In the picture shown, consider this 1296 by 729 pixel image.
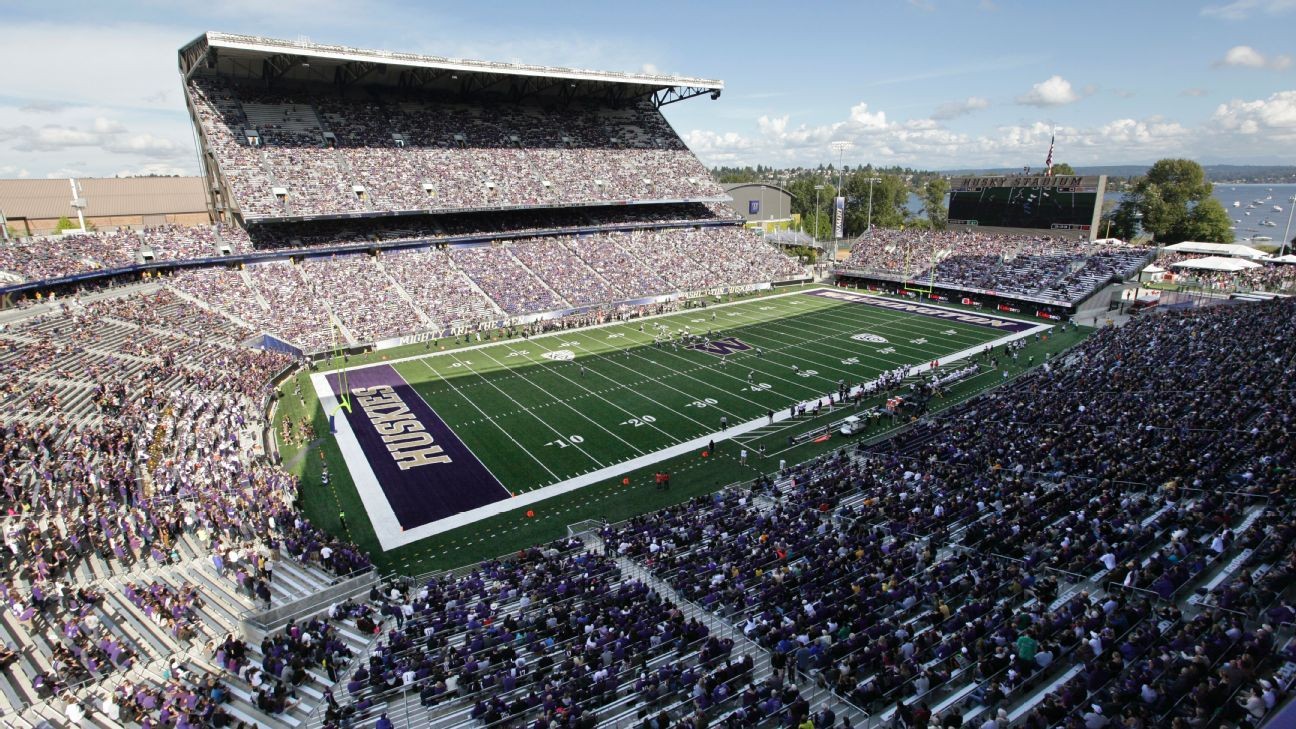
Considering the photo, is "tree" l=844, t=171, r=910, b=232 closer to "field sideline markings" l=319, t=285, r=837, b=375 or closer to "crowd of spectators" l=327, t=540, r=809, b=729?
"field sideline markings" l=319, t=285, r=837, b=375

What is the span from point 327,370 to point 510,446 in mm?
15707

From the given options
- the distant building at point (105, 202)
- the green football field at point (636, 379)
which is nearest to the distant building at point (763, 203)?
the green football field at point (636, 379)

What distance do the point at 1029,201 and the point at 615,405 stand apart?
1805 inches

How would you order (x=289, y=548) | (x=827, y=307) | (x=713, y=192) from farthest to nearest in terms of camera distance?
(x=713, y=192)
(x=827, y=307)
(x=289, y=548)

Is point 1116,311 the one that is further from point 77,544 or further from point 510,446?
point 77,544

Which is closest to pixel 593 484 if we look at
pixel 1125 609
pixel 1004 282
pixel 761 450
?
pixel 761 450

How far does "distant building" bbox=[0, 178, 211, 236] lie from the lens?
2346 inches

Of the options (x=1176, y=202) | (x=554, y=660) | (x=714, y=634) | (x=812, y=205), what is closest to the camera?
(x=554, y=660)

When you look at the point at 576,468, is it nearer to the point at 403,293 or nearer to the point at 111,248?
the point at 403,293

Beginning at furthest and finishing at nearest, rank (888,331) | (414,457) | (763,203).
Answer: (763,203), (888,331), (414,457)

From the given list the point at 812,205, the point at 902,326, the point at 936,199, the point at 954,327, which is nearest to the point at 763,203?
the point at 812,205

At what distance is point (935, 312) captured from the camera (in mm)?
48344

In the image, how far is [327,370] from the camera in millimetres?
36375

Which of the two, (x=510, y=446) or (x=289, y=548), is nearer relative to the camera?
(x=289, y=548)
